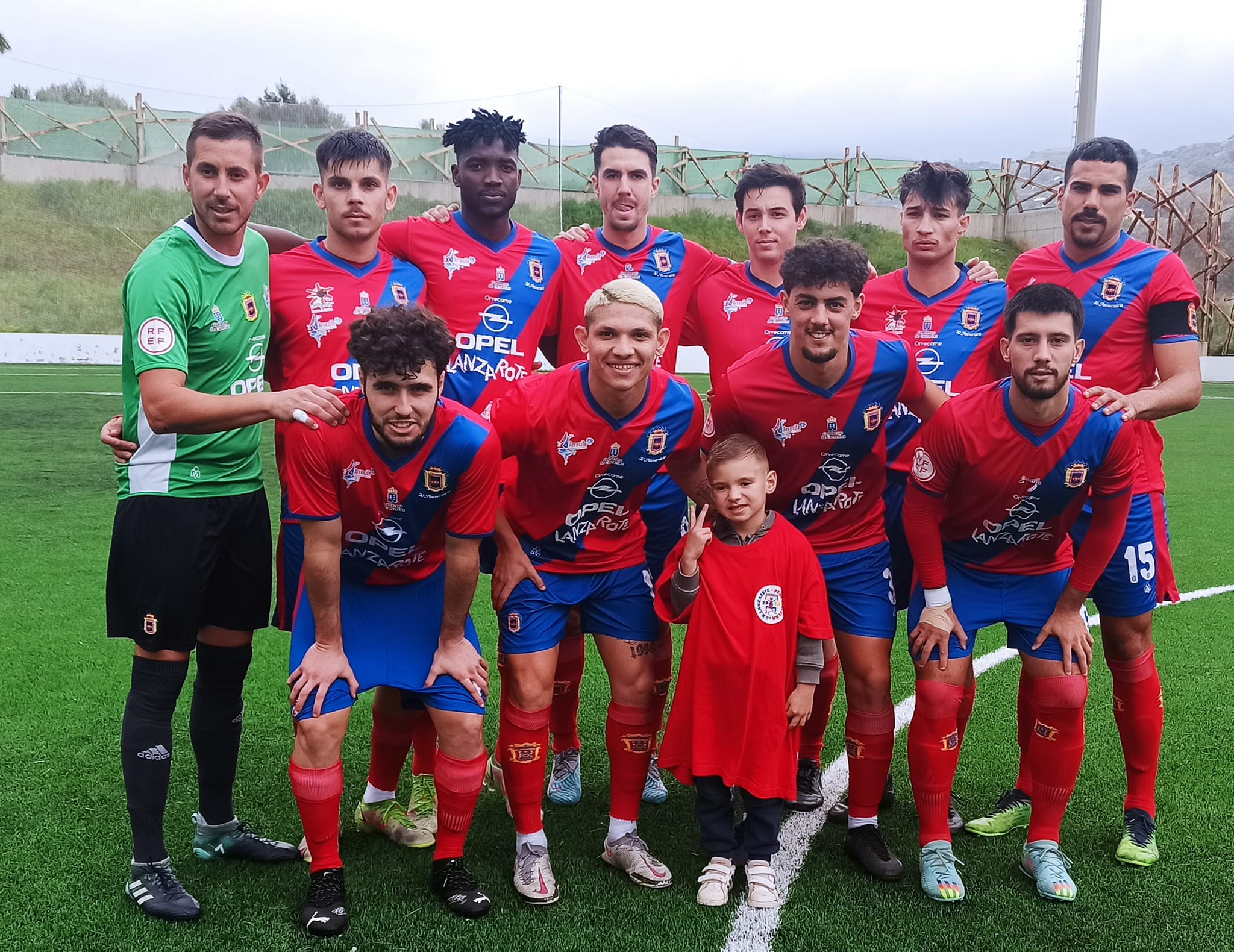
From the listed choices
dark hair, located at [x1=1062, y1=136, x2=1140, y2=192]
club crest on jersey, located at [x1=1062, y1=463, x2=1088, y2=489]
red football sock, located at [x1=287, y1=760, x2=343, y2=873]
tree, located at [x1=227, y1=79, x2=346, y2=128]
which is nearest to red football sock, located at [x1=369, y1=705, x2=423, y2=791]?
red football sock, located at [x1=287, y1=760, x2=343, y2=873]

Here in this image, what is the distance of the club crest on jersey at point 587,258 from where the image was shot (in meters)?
4.27

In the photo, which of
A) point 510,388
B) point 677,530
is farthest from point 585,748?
point 510,388

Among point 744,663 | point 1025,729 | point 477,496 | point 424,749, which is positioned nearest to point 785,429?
point 744,663

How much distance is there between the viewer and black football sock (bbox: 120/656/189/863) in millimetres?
3115

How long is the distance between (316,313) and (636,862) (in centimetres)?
214

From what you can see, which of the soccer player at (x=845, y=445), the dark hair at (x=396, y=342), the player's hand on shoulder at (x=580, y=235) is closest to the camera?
the dark hair at (x=396, y=342)

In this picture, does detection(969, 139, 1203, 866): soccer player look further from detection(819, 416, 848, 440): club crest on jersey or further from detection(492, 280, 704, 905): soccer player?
detection(492, 280, 704, 905): soccer player

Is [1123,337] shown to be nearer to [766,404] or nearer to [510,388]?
[766,404]

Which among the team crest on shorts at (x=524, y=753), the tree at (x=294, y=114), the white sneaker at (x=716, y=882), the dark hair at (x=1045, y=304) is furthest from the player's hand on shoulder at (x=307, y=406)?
the tree at (x=294, y=114)

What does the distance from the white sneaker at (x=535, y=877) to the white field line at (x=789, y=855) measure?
582mm

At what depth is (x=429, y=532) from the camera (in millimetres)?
3258

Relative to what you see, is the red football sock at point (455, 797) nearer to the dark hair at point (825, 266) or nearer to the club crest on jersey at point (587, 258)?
the dark hair at point (825, 266)

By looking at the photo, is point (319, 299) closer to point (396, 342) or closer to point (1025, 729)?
point (396, 342)

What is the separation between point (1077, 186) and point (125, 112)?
28612 millimetres
